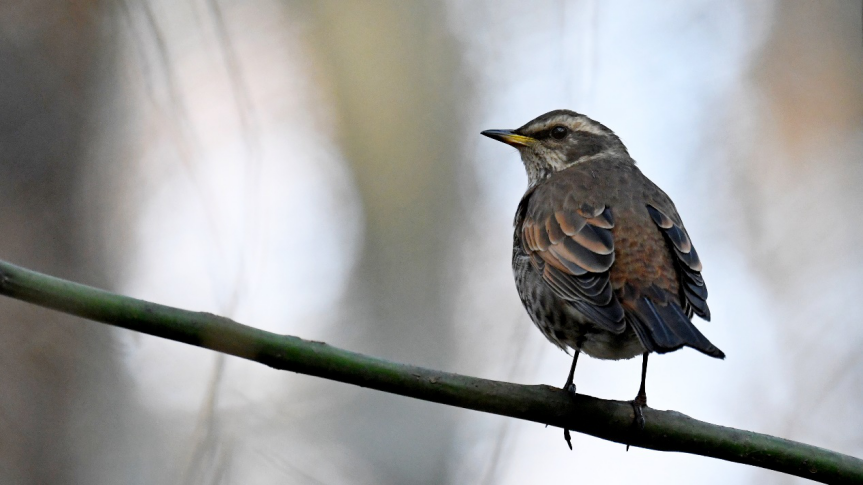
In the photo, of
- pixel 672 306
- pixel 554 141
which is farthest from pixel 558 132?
pixel 672 306

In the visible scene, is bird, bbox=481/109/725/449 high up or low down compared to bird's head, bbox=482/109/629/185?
down

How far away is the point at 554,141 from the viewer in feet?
21.2

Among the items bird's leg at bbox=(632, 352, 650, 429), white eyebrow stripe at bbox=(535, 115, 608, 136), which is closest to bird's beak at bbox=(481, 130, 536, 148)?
white eyebrow stripe at bbox=(535, 115, 608, 136)

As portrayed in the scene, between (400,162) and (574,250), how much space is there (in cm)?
421

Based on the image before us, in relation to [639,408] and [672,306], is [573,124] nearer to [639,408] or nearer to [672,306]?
[672,306]

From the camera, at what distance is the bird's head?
643 cm

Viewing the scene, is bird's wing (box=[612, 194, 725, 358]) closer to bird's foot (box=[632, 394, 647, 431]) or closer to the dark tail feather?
the dark tail feather

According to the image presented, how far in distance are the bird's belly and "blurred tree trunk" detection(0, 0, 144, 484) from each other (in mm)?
3685

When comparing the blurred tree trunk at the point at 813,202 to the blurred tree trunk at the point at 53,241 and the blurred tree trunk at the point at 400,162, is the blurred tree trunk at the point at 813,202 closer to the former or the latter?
the blurred tree trunk at the point at 400,162

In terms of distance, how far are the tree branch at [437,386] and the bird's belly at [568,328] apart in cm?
56

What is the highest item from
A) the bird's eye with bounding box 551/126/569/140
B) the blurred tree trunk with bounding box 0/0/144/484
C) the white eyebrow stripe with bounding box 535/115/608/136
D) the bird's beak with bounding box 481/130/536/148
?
the white eyebrow stripe with bounding box 535/115/608/136

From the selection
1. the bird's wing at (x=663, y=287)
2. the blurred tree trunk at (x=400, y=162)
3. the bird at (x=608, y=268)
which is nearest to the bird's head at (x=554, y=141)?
the bird at (x=608, y=268)

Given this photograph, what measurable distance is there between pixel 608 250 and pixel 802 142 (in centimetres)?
689

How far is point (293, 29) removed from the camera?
28.1 feet
